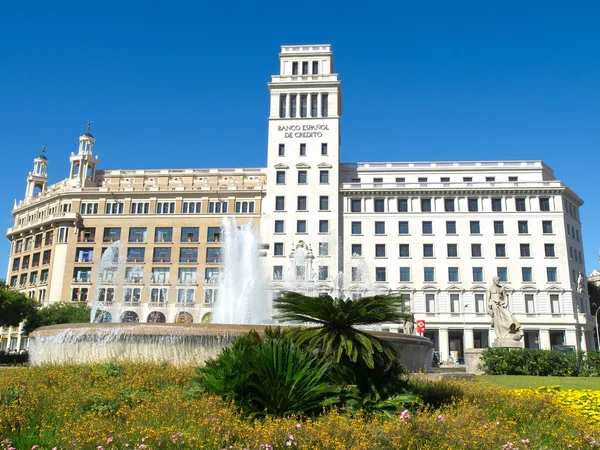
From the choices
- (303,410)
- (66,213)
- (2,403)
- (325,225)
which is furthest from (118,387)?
(66,213)

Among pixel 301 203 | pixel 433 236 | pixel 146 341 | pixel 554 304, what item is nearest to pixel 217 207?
pixel 301 203

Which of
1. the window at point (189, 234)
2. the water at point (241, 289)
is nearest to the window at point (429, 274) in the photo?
the water at point (241, 289)

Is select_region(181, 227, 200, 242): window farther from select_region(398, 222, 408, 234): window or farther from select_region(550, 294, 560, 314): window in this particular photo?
select_region(550, 294, 560, 314): window

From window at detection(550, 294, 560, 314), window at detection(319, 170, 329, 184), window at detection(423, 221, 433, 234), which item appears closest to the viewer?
window at detection(550, 294, 560, 314)

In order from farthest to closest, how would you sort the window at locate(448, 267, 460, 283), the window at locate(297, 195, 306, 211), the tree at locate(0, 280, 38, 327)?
the window at locate(297, 195, 306, 211) → the window at locate(448, 267, 460, 283) → the tree at locate(0, 280, 38, 327)

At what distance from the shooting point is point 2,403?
32.7 feet

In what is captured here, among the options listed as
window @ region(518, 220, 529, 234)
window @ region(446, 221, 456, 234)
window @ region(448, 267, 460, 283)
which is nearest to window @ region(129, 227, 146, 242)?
window @ region(446, 221, 456, 234)

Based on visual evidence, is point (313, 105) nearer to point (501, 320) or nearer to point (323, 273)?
point (323, 273)

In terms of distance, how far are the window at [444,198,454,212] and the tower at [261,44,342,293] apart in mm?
13416

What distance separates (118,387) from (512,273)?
2453 inches

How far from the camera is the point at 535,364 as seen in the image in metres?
22.7

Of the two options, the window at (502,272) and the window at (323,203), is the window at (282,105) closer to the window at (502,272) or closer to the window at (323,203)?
the window at (323,203)

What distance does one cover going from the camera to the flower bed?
25.7 feet

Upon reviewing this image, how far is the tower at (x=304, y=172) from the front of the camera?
2670 inches
